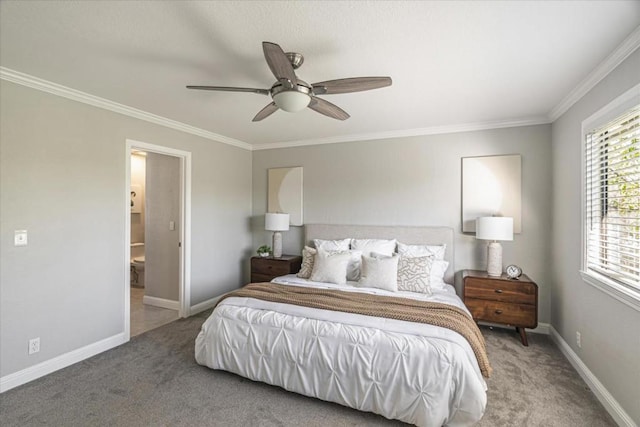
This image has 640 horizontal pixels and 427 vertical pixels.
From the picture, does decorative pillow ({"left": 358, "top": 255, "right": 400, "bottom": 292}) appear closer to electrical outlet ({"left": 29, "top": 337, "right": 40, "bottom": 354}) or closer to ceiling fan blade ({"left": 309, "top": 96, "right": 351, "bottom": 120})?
ceiling fan blade ({"left": 309, "top": 96, "right": 351, "bottom": 120})

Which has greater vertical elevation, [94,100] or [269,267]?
[94,100]

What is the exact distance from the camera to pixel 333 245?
4125 mm

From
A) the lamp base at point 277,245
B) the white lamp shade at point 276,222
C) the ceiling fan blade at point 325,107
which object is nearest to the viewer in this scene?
the ceiling fan blade at point 325,107

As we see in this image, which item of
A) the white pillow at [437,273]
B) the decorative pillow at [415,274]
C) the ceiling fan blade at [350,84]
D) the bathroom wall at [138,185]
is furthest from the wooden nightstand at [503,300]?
the bathroom wall at [138,185]

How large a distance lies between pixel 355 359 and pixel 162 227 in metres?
3.60

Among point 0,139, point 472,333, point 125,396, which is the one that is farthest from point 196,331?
point 472,333

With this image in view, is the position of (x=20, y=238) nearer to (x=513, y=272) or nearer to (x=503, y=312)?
(x=503, y=312)

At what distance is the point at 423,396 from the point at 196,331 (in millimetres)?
2716

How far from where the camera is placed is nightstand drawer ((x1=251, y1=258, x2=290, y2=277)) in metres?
4.26

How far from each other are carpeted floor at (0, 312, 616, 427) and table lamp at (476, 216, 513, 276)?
0.93 metres

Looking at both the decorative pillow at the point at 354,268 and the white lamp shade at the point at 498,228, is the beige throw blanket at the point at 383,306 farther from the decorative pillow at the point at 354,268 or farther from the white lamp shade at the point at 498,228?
the white lamp shade at the point at 498,228

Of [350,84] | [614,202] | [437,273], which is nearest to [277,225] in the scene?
[437,273]

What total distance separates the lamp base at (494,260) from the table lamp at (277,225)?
272cm

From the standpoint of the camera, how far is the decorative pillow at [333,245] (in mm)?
4059
